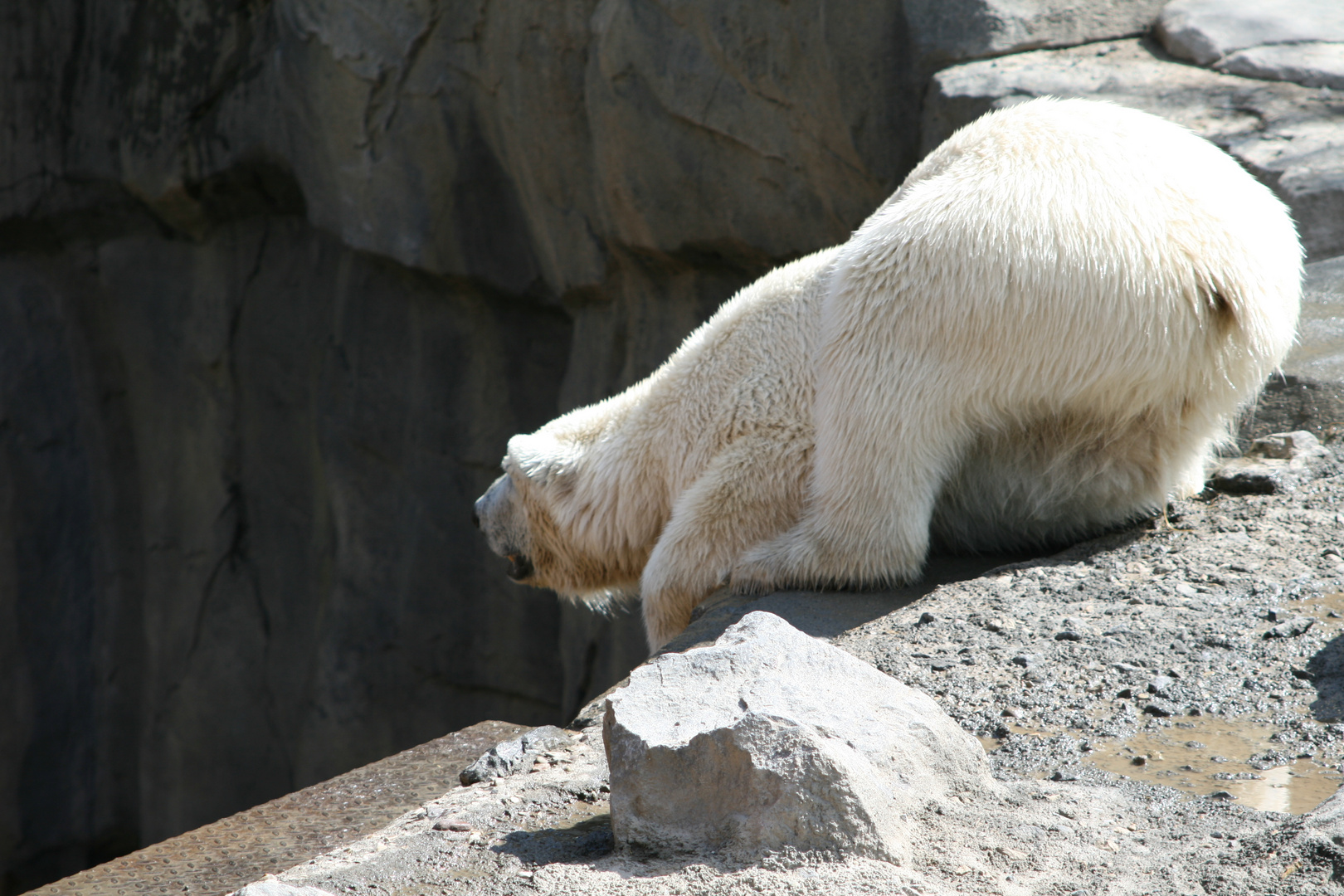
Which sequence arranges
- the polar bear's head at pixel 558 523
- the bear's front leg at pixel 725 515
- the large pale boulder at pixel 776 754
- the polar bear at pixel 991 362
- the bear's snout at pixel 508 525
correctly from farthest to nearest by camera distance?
the bear's snout at pixel 508 525 → the polar bear's head at pixel 558 523 → the bear's front leg at pixel 725 515 → the polar bear at pixel 991 362 → the large pale boulder at pixel 776 754

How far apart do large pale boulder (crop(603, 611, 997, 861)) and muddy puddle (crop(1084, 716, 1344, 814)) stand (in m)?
0.32

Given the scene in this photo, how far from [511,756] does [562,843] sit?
0.50 m

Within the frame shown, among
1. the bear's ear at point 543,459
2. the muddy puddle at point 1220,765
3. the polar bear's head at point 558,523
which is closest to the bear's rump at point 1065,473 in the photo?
the muddy puddle at point 1220,765

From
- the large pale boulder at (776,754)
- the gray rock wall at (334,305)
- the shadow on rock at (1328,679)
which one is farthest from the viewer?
the gray rock wall at (334,305)

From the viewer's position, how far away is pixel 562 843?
1874mm

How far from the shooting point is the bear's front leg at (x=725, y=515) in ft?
10.7

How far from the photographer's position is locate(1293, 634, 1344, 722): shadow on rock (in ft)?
7.07

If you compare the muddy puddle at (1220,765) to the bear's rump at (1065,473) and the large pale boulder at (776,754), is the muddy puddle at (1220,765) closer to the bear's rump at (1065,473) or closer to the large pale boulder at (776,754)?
the large pale boulder at (776,754)

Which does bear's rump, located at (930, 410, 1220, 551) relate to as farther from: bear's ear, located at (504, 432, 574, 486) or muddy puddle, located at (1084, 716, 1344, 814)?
bear's ear, located at (504, 432, 574, 486)

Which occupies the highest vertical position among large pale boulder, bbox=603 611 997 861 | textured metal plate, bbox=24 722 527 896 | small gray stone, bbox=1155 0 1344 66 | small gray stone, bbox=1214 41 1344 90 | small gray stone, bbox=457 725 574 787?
small gray stone, bbox=1155 0 1344 66

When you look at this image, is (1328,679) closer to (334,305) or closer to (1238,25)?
(1238,25)

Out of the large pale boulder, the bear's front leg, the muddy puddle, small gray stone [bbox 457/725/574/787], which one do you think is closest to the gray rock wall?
the bear's front leg

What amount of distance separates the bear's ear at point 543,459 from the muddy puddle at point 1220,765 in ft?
7.14

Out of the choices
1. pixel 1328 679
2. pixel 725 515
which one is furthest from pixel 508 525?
pixel 1328 679
